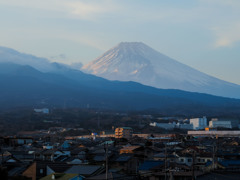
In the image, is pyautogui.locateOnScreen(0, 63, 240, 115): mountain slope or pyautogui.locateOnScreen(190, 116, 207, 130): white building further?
pyautogui.locateOnScreen(0, 63, 240, 115): mountain slope

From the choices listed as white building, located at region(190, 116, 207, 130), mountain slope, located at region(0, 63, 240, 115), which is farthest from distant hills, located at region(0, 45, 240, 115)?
white building, located at region(190, 116, 207, 130)

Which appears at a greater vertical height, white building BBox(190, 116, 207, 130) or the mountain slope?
the mountain slope

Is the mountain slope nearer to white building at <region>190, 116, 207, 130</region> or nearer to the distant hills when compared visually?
the distant hills

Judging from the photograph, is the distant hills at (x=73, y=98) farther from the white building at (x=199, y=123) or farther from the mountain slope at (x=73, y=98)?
the white building at (x=199, y=123)

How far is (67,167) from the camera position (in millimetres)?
26625

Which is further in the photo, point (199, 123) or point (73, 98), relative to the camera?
point (73, 98)

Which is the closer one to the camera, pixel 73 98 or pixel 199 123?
pixel 199 123

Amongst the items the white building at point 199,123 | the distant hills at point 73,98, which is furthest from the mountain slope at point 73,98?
the white building at point 199,123

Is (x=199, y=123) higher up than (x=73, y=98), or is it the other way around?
(x=73, y=98)

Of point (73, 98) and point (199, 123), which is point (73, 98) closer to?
point (73, 98)

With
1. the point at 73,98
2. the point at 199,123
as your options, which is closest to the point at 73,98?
the point at 73,98

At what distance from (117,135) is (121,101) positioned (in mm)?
89797

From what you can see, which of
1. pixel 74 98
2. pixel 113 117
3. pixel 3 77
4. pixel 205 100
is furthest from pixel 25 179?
pixel 205 100

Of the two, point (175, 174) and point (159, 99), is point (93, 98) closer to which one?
point (159, 99)
